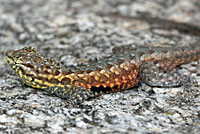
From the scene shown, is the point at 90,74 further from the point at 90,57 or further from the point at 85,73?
the point at 90,57

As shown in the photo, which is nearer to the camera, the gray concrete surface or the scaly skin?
the gray concrete surface

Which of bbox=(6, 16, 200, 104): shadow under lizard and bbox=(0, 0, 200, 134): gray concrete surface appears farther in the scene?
bbox=(6, 16, 200, 104): shadow under lizard

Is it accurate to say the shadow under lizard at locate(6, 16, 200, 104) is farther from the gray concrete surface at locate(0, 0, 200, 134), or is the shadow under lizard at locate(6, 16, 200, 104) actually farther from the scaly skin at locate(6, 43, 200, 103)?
the gray concrete surface at locate(0, 0, 200, 134)

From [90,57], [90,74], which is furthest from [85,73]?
[90,57]

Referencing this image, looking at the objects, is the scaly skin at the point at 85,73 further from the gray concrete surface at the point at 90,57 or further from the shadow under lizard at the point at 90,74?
the gray concrete surface at the point at 90,57

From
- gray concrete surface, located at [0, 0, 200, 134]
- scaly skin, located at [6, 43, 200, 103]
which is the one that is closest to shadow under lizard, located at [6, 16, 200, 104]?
scaly skin, located at [6, 43, 200, 103]

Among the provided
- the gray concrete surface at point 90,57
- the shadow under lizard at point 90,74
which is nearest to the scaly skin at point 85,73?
the shadow under lizard at point 90,74
